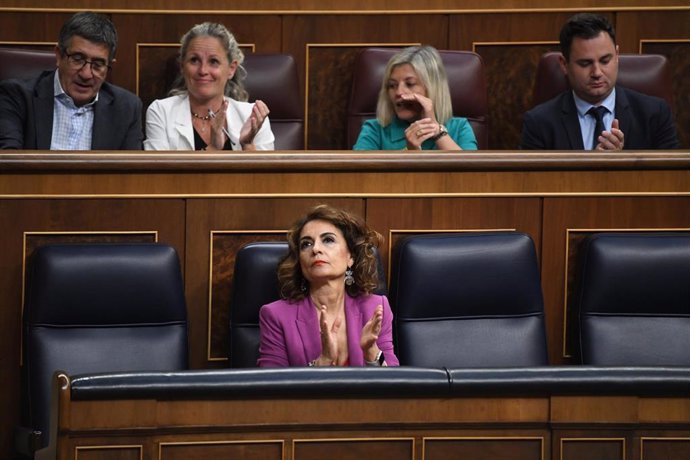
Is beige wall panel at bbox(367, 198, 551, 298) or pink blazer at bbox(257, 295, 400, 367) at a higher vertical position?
beige wall panel at bbox(367, 198, 551, 298)

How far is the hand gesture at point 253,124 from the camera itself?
143cm

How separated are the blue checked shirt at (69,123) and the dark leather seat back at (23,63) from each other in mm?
143

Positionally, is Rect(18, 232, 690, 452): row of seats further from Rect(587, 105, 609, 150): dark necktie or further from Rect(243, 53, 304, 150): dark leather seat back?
Rect(243, 53, 304, 150): dark leather seat back

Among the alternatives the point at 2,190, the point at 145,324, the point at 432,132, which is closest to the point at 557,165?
the point at 432,132

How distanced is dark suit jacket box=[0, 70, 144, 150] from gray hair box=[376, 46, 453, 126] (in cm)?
30

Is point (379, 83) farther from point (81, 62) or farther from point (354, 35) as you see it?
point (81, 62)

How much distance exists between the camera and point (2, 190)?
1201 millimetres

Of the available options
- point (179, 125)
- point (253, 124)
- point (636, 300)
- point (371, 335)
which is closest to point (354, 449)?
point (371, 335)

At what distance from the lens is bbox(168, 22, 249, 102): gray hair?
5.12ft

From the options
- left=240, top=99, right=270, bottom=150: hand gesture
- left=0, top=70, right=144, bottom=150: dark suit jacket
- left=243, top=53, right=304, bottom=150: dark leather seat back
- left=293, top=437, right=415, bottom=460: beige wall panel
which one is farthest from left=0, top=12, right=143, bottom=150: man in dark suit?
left=293, top=437, right=415, bottom=460: beige wall panel

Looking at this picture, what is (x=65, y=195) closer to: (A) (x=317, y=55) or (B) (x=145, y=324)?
(B) (x=145, y=324)

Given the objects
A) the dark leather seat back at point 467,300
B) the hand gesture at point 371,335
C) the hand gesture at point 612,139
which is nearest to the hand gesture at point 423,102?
the hand gesture at point 612,139

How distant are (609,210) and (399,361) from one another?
28 cm

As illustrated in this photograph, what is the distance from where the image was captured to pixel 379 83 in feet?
5.42
